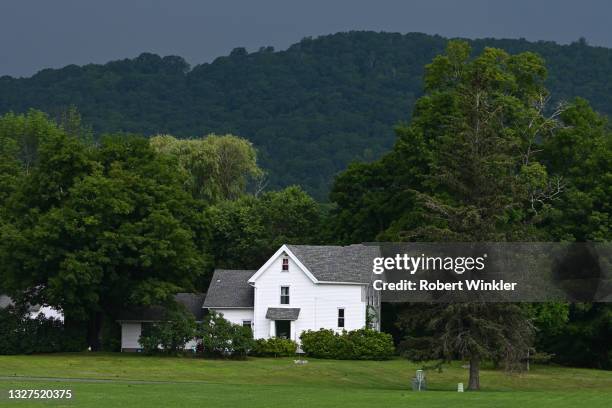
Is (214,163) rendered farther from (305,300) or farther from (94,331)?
(94,331)

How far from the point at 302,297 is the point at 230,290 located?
537 centimetres

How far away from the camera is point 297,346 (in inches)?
3113

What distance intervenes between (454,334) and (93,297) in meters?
23.7

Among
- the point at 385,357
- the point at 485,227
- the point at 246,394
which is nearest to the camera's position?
the point at 246,394

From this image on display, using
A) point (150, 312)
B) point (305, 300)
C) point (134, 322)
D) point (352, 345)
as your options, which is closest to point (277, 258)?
point (305, 300)

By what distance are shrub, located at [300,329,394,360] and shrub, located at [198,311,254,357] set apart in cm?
480

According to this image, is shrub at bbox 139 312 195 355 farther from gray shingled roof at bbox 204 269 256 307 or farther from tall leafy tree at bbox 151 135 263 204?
tall leafy tree at bbox 151 135 263 204

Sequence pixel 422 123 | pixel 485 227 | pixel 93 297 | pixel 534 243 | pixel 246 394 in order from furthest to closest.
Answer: pixel 422 123
pixel 93 297
pixel 534 243
pixel 485 227
pixel 246 394

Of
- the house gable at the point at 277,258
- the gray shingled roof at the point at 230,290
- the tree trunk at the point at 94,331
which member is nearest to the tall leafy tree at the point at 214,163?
the gray shingled roof at the point at 230,290

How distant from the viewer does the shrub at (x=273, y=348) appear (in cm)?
7738

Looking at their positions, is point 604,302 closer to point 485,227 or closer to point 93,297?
point 485,227

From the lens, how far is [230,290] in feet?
272

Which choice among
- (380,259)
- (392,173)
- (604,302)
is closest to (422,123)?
(392,173)

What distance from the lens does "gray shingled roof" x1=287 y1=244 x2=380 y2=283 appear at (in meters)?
80.0
